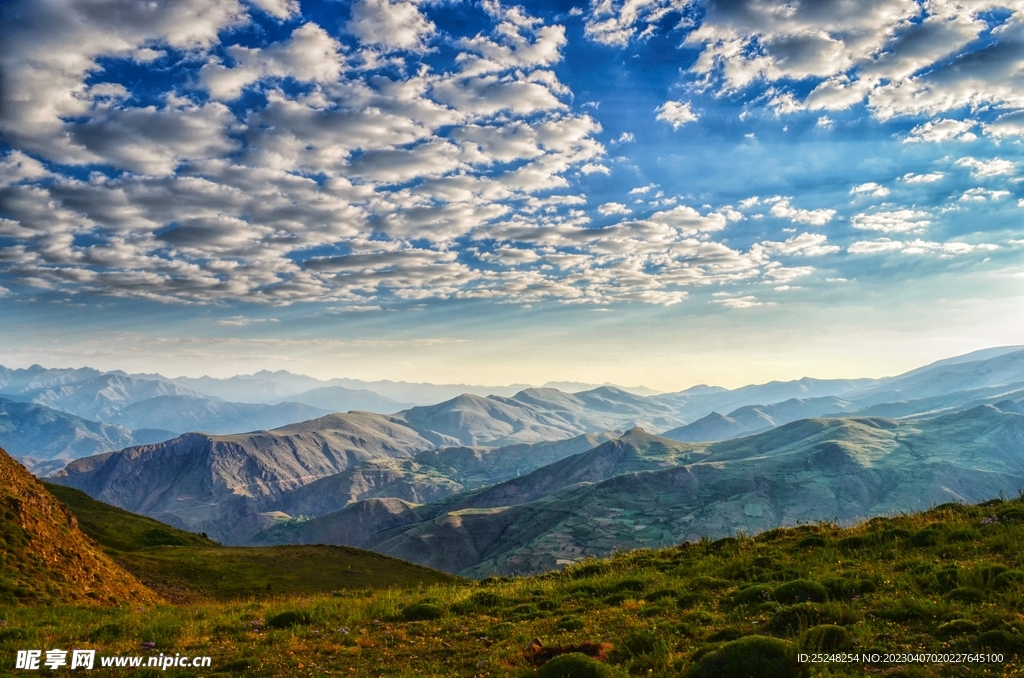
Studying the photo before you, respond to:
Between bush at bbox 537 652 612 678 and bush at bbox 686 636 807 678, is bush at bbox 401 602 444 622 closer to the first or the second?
bush at bbox 537 652 612 678

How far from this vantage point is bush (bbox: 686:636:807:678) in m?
12.4

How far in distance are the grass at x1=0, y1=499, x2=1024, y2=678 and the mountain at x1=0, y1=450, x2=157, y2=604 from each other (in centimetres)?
551

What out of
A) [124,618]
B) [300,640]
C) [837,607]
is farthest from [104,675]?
[837,607]

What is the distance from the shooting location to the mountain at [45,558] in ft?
87.6

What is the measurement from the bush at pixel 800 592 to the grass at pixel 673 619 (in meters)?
0.05

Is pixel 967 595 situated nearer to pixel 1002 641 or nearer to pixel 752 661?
pixel 1002 641

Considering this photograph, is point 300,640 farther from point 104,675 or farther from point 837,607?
point 837,607

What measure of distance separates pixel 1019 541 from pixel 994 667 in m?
10.9

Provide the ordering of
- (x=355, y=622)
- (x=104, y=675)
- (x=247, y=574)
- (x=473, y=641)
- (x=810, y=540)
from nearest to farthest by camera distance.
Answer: (x=104, y=675), (x=473, y=641), (x=355, y=622), (x=810, y=540), (x=247, y=574)

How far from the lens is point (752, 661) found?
12539 millimetres

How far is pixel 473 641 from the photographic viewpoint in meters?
17.9

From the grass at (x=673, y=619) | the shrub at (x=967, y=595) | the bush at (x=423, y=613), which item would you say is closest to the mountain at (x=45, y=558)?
the grass at (x=673, y=619)

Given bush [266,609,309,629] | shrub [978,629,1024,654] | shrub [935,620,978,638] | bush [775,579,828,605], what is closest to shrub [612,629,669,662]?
bush [775,579,828,605]

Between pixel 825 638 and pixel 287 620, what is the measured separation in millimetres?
18987
